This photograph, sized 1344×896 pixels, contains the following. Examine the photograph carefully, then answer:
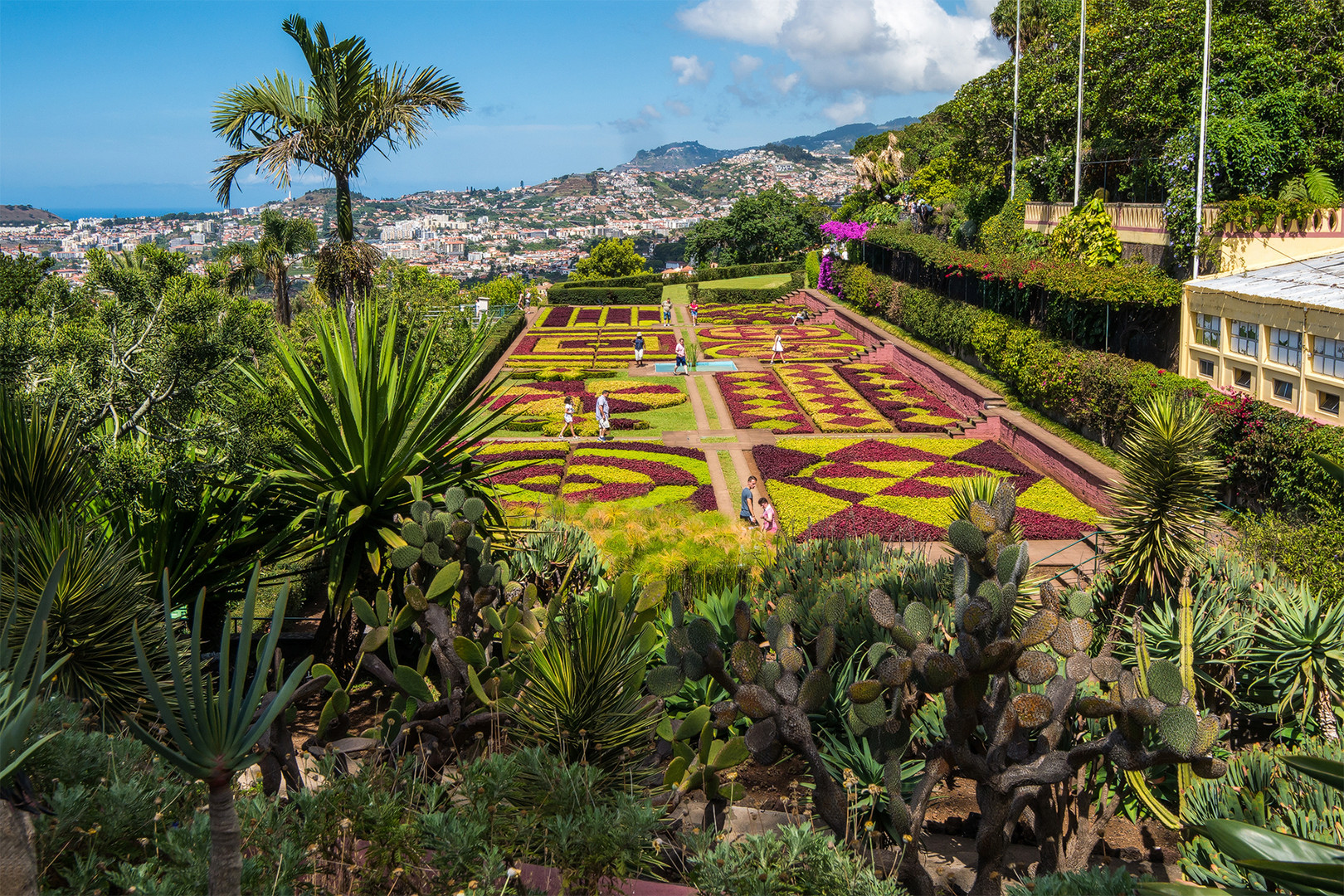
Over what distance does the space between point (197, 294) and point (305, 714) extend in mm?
3409

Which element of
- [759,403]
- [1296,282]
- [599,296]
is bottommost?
[759,403]

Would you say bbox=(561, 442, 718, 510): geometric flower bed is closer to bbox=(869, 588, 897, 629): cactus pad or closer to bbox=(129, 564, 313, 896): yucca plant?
bbox=(869, 588, 897, 629): cactus pad

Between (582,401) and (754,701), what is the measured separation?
72.9ft

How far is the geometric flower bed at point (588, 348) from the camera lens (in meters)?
33.3

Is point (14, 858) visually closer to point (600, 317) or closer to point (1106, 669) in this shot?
point (1106, 669)

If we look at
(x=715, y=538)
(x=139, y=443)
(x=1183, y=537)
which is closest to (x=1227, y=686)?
(x=1183, y=537)

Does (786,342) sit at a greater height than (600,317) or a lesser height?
lesser

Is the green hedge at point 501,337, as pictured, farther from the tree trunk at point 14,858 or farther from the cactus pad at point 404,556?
the tree trunk at point 14,858

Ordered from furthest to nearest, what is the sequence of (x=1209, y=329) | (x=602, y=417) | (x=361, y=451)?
(x=602, y=417) < (x=1209, y=329) < (x=361, y=451)

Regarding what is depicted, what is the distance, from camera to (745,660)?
470 cm

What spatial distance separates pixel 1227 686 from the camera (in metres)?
6.59

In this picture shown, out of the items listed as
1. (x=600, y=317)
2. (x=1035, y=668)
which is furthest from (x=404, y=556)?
(x=600, y=317)

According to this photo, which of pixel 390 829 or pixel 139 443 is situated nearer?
pixel 390 829

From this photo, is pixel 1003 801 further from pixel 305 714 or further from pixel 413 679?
pixel 305 714
